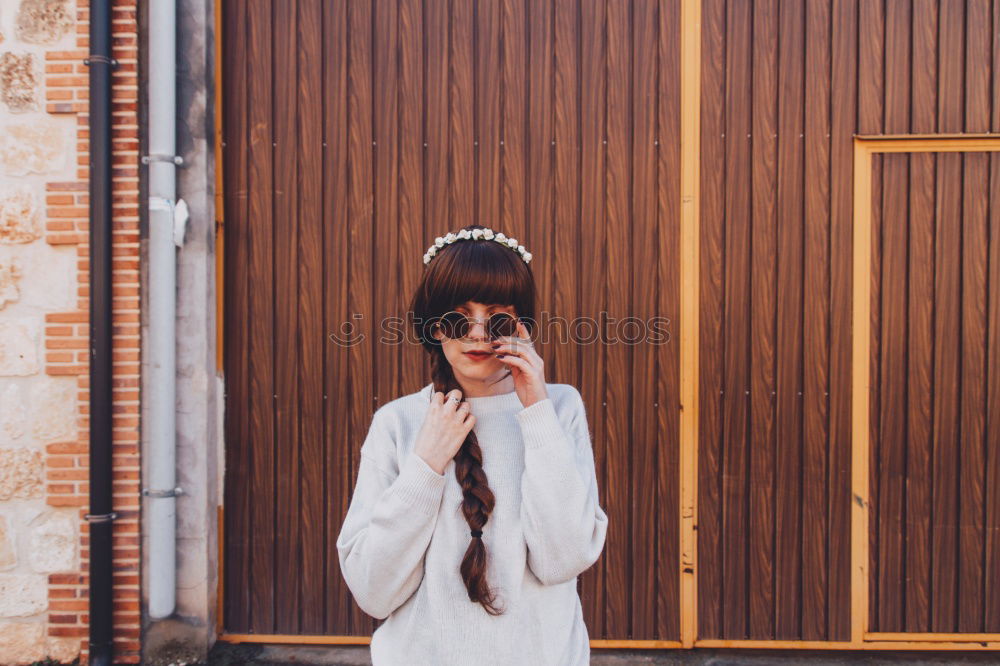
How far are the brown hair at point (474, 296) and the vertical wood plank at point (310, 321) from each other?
2052 mm

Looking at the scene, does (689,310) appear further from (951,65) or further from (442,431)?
(442,431)

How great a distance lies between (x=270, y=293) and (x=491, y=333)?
2287 mm

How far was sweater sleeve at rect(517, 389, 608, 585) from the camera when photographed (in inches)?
55.7

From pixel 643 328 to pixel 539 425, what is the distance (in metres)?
2.04

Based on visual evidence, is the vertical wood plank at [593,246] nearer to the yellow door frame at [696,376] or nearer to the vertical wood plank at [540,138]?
the vertical wood plank at [540,138]

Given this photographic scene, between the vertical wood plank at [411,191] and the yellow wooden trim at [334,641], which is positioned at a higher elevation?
the vertical wood plank at [411,191]

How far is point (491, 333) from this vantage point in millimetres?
1523

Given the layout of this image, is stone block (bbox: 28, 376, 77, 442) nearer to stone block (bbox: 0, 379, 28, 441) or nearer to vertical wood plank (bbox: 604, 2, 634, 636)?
stone block (bbox: 0, 379, 28, 441)

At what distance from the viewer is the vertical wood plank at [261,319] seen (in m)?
3.43

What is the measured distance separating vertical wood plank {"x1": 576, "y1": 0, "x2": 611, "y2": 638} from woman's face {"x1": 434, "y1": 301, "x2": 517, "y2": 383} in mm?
1855

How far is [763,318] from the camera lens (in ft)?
11.1

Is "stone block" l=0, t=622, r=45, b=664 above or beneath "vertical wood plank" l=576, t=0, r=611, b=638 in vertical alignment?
beneath

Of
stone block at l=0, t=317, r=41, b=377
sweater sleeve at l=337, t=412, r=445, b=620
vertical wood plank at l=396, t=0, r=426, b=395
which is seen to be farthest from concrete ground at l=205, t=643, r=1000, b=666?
sweater sleeve at l=337, t=412, r=445, b=620

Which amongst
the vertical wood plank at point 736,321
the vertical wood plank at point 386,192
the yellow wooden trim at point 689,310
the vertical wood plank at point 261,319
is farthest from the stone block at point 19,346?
the vertical wood plank at point 736,321
